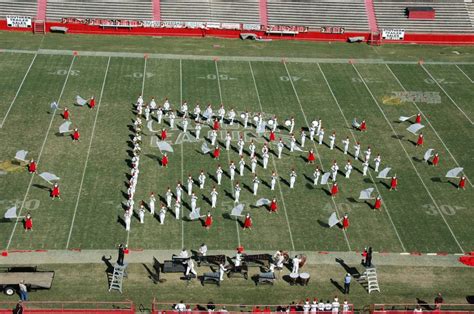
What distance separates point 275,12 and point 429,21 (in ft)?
37.1

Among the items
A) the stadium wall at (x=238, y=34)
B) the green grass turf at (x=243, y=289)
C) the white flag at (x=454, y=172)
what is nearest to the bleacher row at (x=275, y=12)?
the stadium wall at (x=238, y=34)

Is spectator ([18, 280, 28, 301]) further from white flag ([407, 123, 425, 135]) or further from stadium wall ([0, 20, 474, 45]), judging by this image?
stadium wall ([0, 20, 474, 45])

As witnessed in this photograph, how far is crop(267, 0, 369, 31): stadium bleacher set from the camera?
59.6 meters

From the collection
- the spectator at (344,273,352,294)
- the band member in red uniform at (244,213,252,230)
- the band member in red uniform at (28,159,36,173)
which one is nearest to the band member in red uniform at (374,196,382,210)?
the band member in red uniform at (244,213,252,230)

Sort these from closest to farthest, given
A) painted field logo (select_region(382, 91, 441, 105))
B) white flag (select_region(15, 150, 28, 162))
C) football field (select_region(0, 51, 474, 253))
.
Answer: football field (select_region(0, 51, 474, 253)), white flag (select_region(15, 150, 28, 162)), painted field logo (select_region(382, 91, 441, 105))

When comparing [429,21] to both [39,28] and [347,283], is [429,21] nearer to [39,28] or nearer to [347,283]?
[39,28]

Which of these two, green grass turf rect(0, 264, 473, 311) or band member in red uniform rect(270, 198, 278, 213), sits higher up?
band member in red uniform rect(270, 198, 278, 213)

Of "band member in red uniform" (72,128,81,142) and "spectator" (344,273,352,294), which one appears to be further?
"band member in red uniform" (72,128,81,142)

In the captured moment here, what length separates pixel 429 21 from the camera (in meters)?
60.6

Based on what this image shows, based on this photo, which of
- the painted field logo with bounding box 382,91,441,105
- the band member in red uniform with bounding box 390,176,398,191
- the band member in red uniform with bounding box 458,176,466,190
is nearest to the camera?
the band member in red uniform with bounding box 390,176,398,191

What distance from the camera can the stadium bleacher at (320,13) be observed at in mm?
59594

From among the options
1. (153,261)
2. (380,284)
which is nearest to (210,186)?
(153,261)

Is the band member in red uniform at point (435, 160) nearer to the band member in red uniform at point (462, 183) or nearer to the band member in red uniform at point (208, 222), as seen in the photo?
the band member in red uniform at point (462, 183)

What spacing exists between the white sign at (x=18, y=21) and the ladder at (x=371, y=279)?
1333 inches
